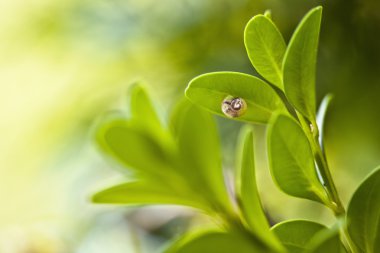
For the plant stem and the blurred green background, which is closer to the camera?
the plant stem

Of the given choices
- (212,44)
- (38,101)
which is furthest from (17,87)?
(212,44)

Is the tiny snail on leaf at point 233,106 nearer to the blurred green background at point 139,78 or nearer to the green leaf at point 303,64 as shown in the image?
the green leaf at point 303,64

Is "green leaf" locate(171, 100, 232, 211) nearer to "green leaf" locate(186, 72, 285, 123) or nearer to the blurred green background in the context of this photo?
"green leaf" locate(186, 72, 285, 123)

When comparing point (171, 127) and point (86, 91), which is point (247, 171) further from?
point (86, 91)

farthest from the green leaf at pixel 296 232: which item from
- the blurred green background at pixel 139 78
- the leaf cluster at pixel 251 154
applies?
the blurred green background at pixel 139 78

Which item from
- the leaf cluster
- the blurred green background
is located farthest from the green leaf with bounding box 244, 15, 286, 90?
the blurred green background

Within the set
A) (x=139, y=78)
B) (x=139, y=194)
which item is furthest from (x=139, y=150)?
(x=139, y=78)
